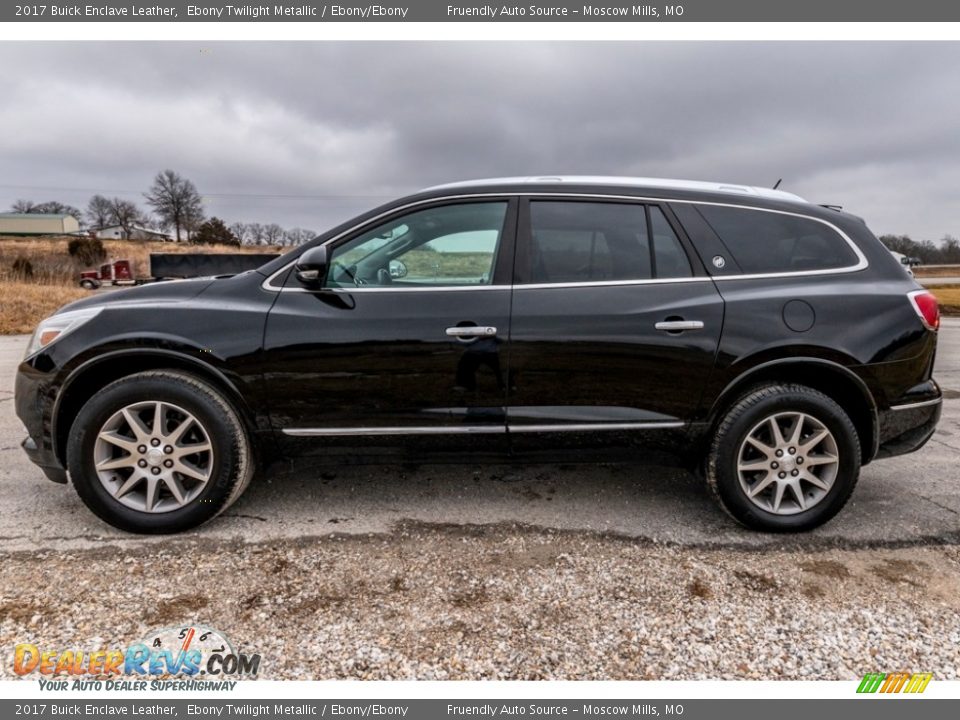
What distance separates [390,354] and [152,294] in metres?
1.28

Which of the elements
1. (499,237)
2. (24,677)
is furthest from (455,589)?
(499,237)

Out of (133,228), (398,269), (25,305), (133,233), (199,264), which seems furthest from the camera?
(133,233)

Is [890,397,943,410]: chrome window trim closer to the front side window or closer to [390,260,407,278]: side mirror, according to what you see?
the front side window

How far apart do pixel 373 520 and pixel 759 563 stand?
1.87m

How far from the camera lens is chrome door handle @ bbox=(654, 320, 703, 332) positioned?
→ 2.82 m

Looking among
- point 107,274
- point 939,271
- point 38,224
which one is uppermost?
point 38,224

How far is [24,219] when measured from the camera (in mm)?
87562

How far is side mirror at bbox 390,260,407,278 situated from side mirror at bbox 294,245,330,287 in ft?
1.07

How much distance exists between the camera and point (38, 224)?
290ft

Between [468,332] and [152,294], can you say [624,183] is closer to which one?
[468,332]

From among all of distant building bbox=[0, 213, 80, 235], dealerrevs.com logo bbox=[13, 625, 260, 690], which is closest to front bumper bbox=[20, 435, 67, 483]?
dealerrevs.com logo bbox=[13, 625, 260, 690]

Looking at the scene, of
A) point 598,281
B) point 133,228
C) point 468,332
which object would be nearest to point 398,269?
point 468,332

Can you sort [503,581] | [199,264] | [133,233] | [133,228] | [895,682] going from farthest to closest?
[133,233] → [133,228] → [199,264] → [503,581] → [895,682]

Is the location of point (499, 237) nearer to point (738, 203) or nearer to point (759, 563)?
A: point (738, 203)
